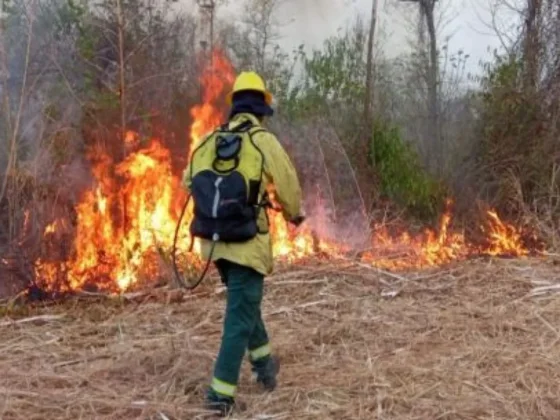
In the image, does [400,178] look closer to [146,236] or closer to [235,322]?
[146,236]

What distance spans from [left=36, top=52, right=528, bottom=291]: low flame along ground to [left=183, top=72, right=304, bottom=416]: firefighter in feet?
12.6

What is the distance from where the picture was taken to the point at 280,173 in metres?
4.18

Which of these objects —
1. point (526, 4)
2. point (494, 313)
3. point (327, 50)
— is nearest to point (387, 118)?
point (327, 50)

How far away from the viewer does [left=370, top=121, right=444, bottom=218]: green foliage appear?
11109 millimetres

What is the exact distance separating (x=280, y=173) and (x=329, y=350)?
174cm

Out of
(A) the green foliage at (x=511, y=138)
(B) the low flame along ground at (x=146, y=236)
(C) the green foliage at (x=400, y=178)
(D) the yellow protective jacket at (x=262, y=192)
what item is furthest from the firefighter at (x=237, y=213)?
(A) the green foliage at (x=511, y=138)

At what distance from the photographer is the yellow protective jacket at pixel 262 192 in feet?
13.6

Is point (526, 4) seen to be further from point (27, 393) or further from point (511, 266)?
point (27, 393)

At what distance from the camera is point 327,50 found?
1229 cm

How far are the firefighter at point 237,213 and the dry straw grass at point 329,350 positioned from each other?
1.15ft

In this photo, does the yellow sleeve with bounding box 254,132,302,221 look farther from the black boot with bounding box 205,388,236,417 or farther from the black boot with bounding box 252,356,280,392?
the black boot with bounding box 205,388,236,417

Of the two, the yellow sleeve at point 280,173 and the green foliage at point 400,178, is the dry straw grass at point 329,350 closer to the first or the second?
the yellow sleeve at point 280,173

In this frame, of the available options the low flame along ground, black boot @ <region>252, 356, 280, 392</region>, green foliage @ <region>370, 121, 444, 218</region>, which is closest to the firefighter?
black boot @ <region>252, 356, 280, 392</region>

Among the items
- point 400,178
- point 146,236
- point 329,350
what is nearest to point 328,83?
point 400,178
